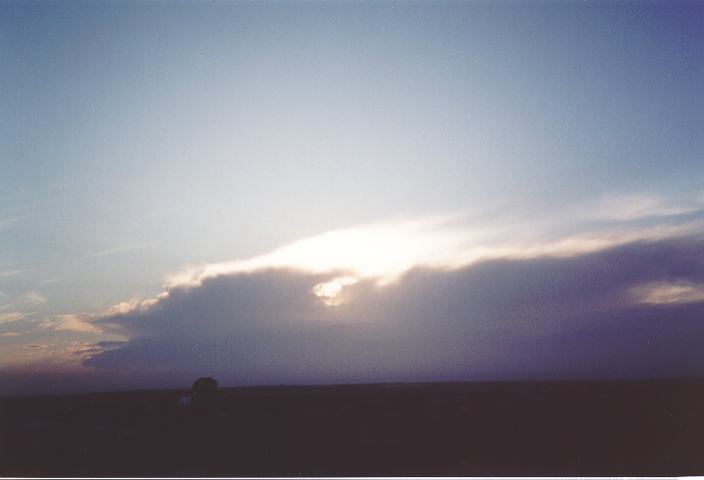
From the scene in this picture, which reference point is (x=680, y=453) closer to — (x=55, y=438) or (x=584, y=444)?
(x=584, y=444)

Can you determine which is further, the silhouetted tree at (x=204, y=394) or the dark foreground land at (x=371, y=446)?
the silhouetted tree at (x=204, y=394)

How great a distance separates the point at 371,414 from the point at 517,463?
2397cm

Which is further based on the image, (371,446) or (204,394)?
(204,394)

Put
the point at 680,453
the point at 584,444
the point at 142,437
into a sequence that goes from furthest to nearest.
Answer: the point at 142,437 < the point at 584,444 < the point at 680,453

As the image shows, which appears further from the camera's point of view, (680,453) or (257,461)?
(680,453)

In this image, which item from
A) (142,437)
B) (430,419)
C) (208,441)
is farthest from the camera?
(430,419)

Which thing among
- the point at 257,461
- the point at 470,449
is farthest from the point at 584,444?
the point at 257,461

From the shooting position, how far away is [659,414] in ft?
134

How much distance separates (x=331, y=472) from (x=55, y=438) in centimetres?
2205

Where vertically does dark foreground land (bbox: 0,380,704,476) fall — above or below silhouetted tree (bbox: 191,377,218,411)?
below

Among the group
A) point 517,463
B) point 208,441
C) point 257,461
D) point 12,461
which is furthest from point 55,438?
point 517,463

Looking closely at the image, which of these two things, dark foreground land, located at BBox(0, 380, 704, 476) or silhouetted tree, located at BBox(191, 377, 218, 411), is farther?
silhouetted tree, located at BBox(191, 377, 218, 411)

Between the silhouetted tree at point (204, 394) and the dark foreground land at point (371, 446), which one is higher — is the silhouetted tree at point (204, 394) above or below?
above

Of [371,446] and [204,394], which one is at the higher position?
[204,394]
